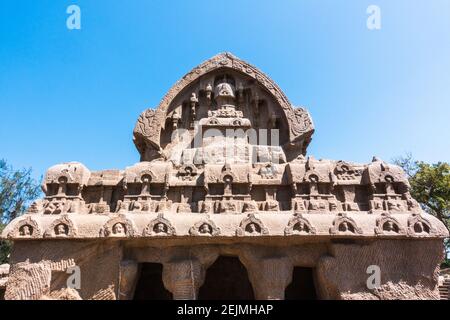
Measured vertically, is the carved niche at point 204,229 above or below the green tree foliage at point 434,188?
below

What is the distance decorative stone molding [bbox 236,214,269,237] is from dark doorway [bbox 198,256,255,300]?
11.1 ft

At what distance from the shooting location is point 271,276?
5.44 m

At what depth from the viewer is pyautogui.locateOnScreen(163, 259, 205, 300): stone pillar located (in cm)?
543

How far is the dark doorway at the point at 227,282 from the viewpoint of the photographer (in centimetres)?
816

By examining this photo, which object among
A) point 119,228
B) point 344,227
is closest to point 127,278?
point 119,228

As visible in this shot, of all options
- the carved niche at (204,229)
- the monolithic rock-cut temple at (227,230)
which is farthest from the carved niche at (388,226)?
the carved niche at (204,229)

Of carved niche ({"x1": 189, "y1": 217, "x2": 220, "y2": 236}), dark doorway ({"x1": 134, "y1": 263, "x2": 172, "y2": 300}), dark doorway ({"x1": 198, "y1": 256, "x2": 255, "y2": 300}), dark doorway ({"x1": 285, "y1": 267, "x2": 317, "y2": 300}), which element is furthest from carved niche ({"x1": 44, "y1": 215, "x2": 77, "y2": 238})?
dark doorway ({"x1": 285, "y1": 267, "x2": 317, "y2": 300})

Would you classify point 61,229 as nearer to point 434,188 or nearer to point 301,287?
point 301,287

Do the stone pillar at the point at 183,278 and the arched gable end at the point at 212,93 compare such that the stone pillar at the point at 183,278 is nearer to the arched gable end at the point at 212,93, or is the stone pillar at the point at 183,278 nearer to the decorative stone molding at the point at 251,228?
the decorative stone molding at the point at 251,228

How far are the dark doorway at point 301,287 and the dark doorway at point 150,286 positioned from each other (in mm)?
3406

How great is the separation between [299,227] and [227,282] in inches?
158

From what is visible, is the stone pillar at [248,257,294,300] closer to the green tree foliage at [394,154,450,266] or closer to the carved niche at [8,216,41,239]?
the carved niche at [8,216,41,239]
